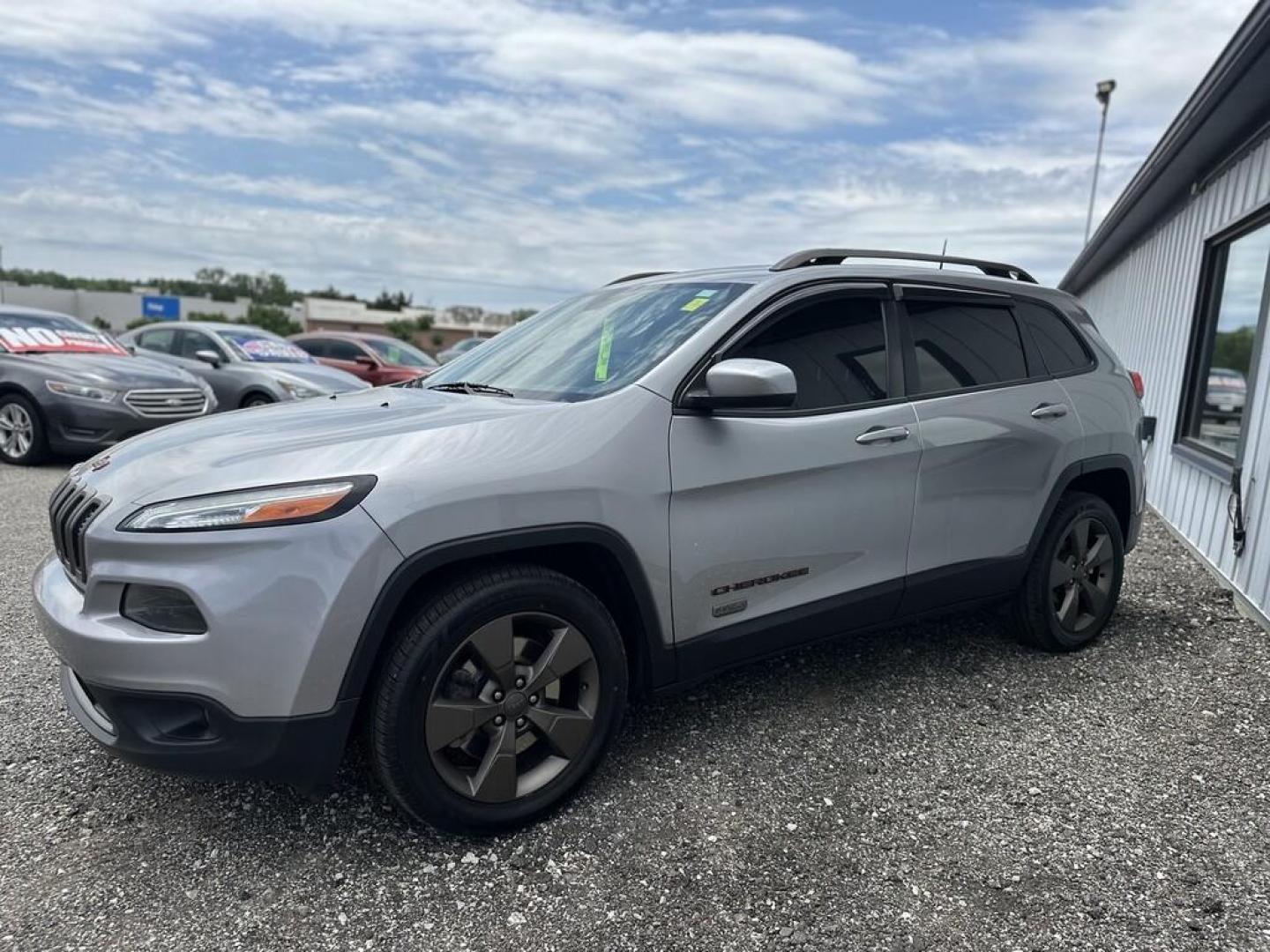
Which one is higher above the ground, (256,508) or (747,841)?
(256,508)

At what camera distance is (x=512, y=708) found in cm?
251

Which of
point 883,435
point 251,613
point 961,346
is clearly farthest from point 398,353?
point 251,613

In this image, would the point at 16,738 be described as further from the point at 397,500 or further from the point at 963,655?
the point at 963,655

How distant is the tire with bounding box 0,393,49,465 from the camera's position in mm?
8141

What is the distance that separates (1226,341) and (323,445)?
687 cm

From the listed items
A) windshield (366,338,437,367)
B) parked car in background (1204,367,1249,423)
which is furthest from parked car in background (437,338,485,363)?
parked car in background (1204,367,1249,423)

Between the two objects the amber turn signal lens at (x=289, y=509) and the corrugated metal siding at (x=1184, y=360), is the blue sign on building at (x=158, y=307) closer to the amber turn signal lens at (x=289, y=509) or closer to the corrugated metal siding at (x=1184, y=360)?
the corrugated metal siding at (x=1184, y=360)

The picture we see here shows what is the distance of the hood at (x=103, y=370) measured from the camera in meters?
8.20

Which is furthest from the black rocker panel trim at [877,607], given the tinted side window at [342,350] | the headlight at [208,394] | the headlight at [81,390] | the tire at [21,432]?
the tinted side window at [342,350]

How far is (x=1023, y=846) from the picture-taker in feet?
8.64

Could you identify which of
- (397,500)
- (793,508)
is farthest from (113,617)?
(793,508)

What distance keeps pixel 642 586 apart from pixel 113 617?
1458 millimetres

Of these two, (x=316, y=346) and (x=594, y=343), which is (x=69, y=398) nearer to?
(x=316, y=346)

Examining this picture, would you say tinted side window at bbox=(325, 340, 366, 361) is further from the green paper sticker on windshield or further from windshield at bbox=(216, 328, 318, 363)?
the green paper sticker on windshield
